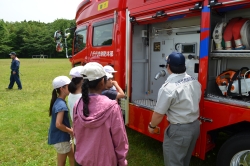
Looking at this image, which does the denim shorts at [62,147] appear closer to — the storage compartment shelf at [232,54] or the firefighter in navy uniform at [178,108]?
the firefighter in navy uniform at [178,108]

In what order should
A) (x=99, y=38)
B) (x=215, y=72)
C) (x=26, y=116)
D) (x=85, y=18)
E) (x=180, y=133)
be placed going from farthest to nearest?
(x=26, y=116) < (x=85, y=18) < (x=99, y=38) < (x=215, y=72) < (x=180, y=133)

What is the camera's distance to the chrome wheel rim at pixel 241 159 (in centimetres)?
254

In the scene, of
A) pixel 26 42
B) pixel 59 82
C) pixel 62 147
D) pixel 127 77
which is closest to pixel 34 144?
pixel 62 147

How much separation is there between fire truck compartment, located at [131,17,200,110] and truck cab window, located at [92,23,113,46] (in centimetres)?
59

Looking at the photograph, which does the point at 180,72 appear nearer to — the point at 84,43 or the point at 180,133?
the point at 180,133

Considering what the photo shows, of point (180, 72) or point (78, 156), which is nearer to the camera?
point (78, 156)

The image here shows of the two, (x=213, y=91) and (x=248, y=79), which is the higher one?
(x=248, y=79)

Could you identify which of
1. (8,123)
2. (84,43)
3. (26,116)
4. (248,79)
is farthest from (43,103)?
(248,79)

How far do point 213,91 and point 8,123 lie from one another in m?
4.99

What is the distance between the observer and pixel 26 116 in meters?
6.23

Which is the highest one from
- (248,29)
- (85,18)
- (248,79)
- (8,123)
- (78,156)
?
(85,18)

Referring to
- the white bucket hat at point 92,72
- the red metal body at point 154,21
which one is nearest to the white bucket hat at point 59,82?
the white bucket hat at point 92,72

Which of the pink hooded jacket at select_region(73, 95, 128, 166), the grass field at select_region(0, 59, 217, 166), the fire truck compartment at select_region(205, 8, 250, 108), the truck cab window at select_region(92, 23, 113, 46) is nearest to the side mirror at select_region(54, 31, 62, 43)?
the truck cab window at select_region(92, 23, 113, 46)

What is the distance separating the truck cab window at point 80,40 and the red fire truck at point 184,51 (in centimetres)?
3
